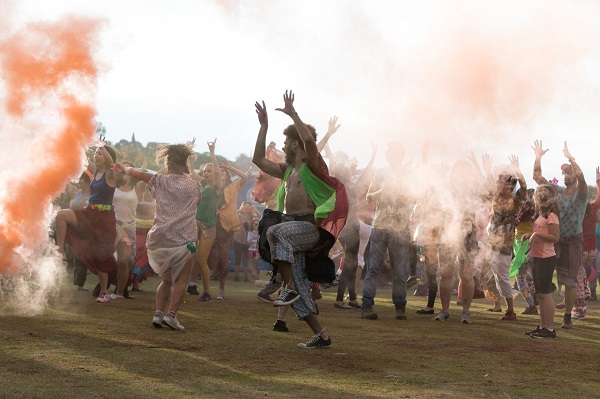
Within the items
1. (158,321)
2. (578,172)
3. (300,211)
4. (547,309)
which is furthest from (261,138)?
(578,172)

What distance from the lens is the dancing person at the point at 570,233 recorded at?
38.1ft

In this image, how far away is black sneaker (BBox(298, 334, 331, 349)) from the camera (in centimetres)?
841

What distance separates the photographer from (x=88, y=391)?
5.73 m

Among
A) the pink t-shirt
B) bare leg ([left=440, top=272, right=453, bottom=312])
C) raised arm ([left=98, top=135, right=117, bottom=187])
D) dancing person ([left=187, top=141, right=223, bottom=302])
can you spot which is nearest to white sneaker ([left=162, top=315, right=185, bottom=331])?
raised arm ([left=98, top=135, right=117, bottom=187])

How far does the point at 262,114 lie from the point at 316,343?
92.1 inches

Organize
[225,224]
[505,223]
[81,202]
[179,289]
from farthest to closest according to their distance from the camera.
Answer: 1. [225,224]
2. [81,202]
3. [505,223]
4. [179,289]

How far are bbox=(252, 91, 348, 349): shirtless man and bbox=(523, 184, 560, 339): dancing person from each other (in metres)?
2.77

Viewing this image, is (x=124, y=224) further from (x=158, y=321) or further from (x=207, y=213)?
(x=158, y=321)

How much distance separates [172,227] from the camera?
9.80 metres

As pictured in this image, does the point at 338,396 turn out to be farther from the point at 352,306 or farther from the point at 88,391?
the point at 352,306

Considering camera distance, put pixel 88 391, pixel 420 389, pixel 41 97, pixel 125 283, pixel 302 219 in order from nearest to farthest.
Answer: pixel 88 391 → pixel 420 389 → pixel 302 219 → pixel 41 97 → pixel 125 283

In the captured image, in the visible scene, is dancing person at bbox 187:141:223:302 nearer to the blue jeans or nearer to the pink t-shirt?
the blue jeans

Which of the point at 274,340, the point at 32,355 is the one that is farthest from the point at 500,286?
the point at 32,355

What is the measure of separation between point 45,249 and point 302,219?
353 centimetres
